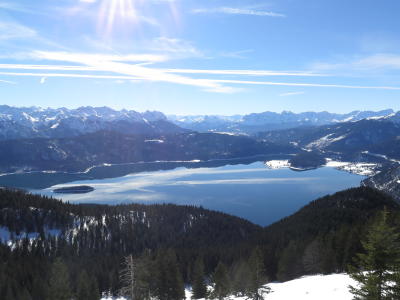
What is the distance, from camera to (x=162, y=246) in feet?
577

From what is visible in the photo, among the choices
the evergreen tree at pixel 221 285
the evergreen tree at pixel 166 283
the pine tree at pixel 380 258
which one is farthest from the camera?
the evergreen tree at pixel 166 283

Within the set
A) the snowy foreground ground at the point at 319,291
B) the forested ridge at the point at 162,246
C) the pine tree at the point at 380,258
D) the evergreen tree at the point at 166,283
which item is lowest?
the forested ridge at the point at 162,246

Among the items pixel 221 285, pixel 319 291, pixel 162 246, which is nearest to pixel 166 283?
pixel 221 285

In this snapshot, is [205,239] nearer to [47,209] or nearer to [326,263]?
[47,209]

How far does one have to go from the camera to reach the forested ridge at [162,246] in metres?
80.1

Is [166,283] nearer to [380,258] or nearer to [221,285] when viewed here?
[221,285]

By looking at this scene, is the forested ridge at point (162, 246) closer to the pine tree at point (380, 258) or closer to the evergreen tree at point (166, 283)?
the evergreen tree at point (166, 283)

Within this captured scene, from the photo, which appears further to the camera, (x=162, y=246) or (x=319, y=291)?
(x=162, y=246)

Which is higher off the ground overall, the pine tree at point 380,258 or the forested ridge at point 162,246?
the pine tree at point 380,258

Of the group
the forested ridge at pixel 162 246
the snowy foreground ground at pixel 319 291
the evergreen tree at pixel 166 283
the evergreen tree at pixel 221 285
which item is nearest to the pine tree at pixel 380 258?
the snowy foreground ground at pixel 319 291

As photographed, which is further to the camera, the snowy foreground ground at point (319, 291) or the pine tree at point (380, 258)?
the snowy foreground ground at point (319, 291)

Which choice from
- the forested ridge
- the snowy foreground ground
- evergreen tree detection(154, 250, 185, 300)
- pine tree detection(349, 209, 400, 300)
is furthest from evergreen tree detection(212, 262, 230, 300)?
pine tree detection(349, 209, 400, 300)

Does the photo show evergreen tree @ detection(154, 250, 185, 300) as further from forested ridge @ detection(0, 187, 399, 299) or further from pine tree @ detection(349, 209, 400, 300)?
pine tree @ detection(349, 209, 400, 300)

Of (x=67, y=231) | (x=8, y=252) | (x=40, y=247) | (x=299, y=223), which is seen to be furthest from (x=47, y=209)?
(x=299, y=223)
